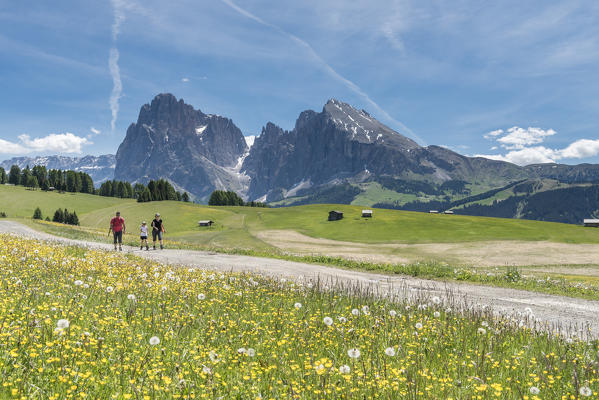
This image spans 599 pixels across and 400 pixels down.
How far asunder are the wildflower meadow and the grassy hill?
2068 inches

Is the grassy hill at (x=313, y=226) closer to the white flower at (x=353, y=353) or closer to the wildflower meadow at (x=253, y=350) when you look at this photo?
the wildflower meadow at (x=253, y=350)

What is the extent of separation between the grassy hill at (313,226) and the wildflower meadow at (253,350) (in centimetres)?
5251

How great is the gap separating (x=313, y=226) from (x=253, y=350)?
3631 inches

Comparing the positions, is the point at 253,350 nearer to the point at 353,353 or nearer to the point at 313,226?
the point at 353,353

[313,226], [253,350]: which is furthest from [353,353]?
[313,226]

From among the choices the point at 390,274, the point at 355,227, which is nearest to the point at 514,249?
the point at 355,227

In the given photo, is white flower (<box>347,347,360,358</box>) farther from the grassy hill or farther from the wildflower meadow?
the grassy hill

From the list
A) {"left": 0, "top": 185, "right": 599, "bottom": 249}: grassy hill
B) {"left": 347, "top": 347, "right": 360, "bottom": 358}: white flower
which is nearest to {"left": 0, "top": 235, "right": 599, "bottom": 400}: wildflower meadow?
{"left": 347, "top": 347, "right": 360, "bottom": 358}: white flower

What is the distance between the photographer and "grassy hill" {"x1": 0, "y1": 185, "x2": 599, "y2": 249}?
254ft

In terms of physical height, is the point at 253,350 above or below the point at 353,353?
below

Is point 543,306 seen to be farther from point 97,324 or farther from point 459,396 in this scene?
point 97,324

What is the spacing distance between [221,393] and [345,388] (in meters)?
1.70

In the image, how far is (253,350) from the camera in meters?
5.39

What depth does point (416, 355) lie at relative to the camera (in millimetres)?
6734
